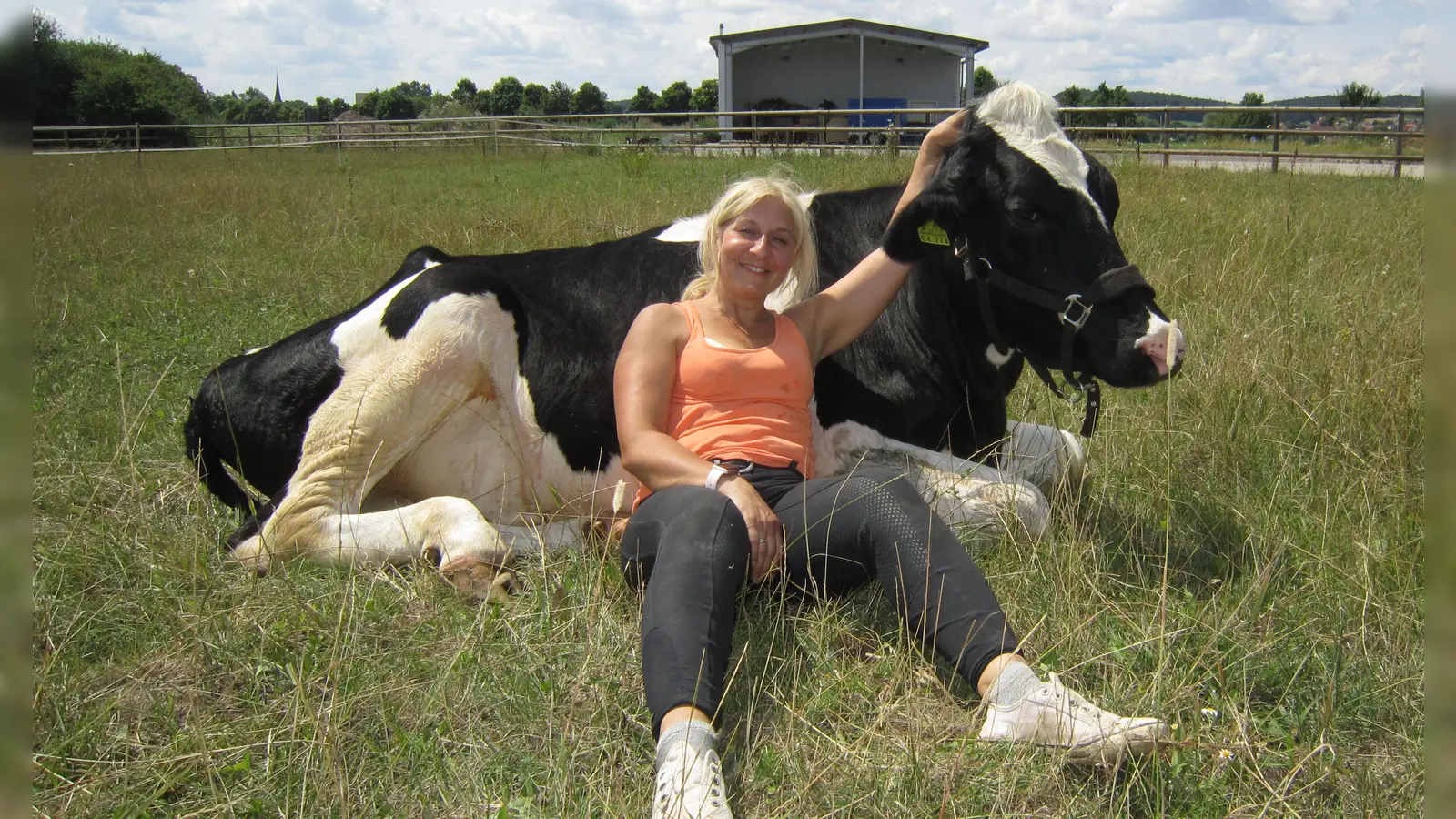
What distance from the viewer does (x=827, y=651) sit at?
3.00m

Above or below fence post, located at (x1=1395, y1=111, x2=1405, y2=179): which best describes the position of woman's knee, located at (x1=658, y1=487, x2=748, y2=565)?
below

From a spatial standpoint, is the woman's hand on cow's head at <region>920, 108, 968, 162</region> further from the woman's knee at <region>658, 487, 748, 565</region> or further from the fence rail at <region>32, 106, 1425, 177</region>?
the fence rail at <region>32, 106, 1425, 177</region>

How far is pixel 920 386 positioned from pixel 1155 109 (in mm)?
20338

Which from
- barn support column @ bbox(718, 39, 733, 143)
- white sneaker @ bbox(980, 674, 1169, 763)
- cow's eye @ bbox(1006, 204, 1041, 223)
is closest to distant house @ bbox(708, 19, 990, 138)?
barn support column @ bbox(718, 39, 733, 143)

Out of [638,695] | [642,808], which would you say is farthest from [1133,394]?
[642,808]

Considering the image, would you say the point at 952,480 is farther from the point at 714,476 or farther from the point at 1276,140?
the point at 1276,140

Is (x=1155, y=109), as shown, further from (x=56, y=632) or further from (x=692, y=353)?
(x=56, y=632)

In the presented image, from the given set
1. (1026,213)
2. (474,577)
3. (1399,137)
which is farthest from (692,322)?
(1399,137)

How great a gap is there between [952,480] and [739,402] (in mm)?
938

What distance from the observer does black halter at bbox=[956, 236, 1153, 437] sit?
3.50 m

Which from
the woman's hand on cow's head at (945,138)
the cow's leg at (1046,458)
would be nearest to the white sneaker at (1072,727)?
the cow's leg at (1046,458)

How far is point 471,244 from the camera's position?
9.48m

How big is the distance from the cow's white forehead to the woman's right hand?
1671 mm

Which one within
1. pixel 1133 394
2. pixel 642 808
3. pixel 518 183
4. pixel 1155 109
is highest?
pixel 1155 109
